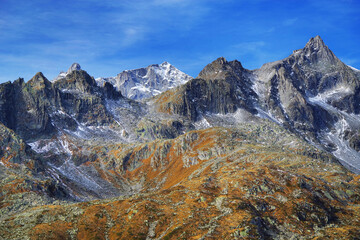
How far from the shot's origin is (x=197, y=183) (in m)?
115

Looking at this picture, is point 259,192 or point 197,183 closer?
point 259,192

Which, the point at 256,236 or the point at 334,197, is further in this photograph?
the point at 334,197

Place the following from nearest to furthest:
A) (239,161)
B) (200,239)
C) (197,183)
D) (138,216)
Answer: (200,239), (138,216), (197,183), (239,161)

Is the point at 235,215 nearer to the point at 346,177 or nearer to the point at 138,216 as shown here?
the point at 138,216

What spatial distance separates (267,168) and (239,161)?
196ft

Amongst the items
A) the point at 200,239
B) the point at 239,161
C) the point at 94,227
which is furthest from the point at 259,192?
the point at 239,161

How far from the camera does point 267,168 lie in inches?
4825

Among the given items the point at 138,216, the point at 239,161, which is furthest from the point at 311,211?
the point at 239,161

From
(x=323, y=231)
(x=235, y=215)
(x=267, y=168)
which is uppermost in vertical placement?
(x=267, y=168)

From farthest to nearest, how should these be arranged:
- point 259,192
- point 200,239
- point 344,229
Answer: point 259,192
point 344,229
point 200,239

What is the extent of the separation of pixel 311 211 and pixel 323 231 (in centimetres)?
1071

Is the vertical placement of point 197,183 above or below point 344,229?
above

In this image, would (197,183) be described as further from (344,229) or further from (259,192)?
(344,229)

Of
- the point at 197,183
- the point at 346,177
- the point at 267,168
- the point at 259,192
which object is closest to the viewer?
the point at 259,192
